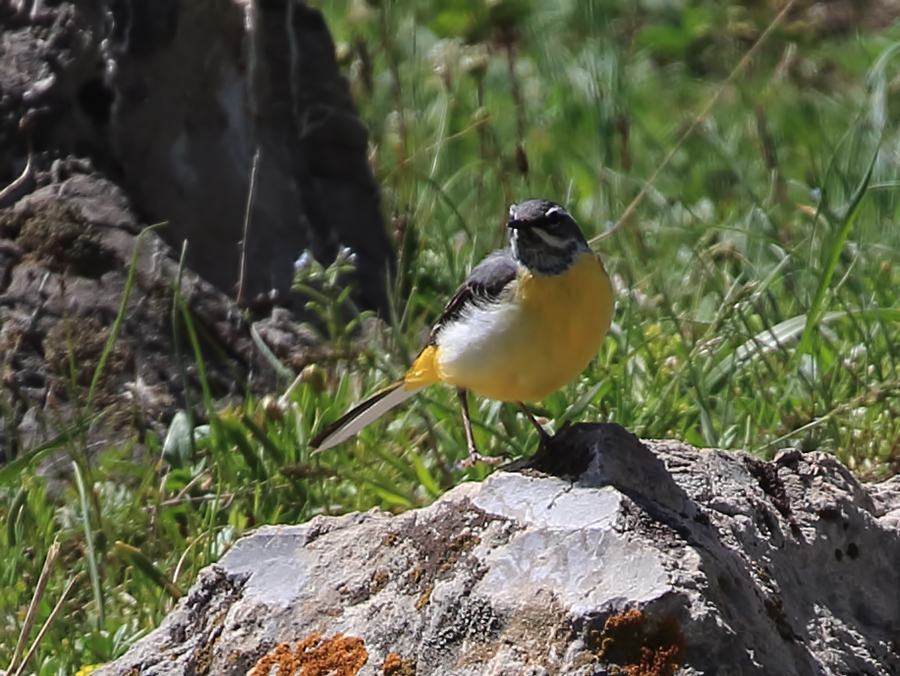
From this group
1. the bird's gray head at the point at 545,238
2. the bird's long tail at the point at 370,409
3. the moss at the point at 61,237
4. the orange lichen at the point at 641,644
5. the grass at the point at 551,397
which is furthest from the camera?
the moss at the point at 61,237

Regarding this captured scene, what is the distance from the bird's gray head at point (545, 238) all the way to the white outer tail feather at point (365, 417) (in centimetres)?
91

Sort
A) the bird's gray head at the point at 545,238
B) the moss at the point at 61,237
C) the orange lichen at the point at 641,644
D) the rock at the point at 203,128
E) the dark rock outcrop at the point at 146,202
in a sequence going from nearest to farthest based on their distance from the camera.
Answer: the orange lichen at the point at 641,644, the bird's gray head at the point at 545,238, the dark rock outcrop at the point at 146,202, the moss at the point at 61,237, the rock at the point at 203,128

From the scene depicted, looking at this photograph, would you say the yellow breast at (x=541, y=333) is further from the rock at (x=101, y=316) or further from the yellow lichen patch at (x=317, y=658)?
the rock at (x=101, y=316)

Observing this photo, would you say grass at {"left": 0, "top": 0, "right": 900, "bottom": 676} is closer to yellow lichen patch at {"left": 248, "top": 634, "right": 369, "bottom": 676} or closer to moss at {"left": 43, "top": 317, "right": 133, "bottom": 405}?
moss at {"left": 43, "top": 317, "right": 133, "bottom": 405}

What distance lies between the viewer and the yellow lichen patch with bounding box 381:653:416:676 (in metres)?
2.98

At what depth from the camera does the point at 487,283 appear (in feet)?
13.8

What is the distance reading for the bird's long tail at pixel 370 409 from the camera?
15.7 feet

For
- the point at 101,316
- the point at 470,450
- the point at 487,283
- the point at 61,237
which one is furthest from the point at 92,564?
the point at 61,237

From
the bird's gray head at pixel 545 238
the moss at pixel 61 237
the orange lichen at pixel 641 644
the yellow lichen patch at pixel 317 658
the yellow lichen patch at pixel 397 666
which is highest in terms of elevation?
the bird's gray head at pixel 545 238

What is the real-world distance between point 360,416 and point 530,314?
114 cm

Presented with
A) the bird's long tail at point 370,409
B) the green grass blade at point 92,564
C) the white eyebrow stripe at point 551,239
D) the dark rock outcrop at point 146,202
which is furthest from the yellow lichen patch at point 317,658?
the dark rock outcrop at point 146,202

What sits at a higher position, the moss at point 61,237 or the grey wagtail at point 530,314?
the grey wagtail at point 530,314

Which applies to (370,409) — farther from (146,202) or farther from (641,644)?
(641,644)

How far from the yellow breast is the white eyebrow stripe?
0.07 metres
